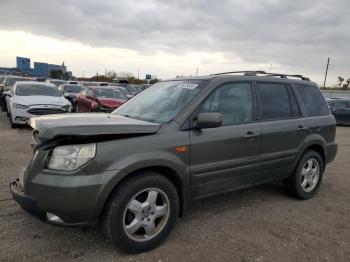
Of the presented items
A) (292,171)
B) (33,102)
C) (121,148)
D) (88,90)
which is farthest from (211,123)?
(88,90)

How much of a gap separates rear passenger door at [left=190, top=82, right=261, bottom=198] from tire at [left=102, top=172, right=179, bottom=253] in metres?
0.40

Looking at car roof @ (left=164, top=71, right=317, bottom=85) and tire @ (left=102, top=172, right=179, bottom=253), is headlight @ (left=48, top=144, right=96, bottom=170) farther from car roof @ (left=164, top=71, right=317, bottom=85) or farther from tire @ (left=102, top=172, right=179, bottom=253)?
car roof @ (left=164, top=71, right=317, bottom=85)

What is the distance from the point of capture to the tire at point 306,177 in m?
5.07

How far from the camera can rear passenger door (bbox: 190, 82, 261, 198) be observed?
3750mm

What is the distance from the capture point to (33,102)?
11.1m

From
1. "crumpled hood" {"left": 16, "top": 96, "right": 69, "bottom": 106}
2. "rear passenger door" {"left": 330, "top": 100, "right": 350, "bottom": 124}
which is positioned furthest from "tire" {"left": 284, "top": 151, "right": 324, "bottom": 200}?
"rear passenger door" {"left": 330, "top": 100, "right": 350, "bottom": 124}

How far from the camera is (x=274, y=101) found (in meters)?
4.70

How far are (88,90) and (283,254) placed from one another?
39.1ft

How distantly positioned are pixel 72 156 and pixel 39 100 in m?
9.11

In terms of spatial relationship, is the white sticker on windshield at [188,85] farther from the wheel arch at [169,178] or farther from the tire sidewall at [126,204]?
the tire sidewall at [126,204]

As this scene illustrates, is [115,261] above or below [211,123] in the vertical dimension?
below

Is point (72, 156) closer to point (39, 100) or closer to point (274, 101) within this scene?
point (274, 101)

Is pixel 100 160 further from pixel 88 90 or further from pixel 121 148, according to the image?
pixel 88 90

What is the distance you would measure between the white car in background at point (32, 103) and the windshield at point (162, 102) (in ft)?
24.0
